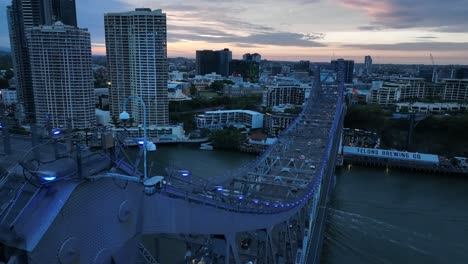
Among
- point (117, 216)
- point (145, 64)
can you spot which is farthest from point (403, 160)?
point (117, 216)

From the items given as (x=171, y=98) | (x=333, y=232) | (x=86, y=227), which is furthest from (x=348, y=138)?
(x=86, y=227)

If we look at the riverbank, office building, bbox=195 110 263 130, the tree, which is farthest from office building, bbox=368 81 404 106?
the tree

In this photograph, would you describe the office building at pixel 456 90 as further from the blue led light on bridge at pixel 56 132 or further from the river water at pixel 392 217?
the blue led light on bridge at pixel 56 132

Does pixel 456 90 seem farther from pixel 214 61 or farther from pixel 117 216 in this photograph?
pixel 214 61

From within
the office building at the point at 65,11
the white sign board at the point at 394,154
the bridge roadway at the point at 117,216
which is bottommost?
the white sign board at the point at 394,154

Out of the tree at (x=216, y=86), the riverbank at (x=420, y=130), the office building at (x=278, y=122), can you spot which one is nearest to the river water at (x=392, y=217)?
the riverbank at (x=420, y=130)

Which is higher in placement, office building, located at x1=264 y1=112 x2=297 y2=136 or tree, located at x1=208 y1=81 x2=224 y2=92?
tree, located at x1=208 y1=81 x2=224 y2=92

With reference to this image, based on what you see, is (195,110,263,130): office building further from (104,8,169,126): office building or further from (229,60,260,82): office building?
(229,60,260,82): office building
